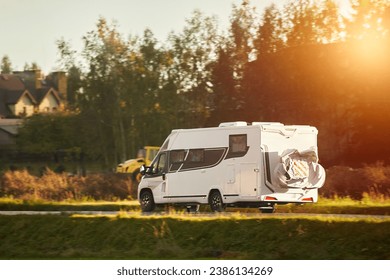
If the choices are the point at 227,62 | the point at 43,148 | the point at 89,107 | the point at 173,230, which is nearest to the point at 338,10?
the point at 227,62

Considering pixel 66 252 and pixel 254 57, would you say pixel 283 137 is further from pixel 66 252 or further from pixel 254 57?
pixel 254 57

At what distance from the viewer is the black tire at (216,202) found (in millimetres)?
28737

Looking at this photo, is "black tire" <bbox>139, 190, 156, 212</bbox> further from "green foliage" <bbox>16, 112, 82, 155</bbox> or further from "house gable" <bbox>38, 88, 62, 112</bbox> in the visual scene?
"house gable" <bbox>38, 88, 62, 112</bbox>

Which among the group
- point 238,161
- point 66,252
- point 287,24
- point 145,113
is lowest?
point 66,252

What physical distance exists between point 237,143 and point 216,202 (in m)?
1.96

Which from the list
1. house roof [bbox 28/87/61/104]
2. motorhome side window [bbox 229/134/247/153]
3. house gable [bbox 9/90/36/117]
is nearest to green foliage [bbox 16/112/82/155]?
house gable [bbox 9/90/36/117]

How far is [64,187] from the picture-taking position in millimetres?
41469

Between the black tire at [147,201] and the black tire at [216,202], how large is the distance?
2.49m

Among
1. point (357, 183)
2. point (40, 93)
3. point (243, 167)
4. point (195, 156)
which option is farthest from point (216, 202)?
point (40, 93)

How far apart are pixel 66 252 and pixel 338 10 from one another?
126ft

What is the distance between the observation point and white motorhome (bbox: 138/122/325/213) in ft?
91.0

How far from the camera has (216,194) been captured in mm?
28953

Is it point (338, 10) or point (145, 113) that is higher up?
point (338, 10)

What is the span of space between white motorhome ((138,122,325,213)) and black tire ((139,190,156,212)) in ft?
1.27
